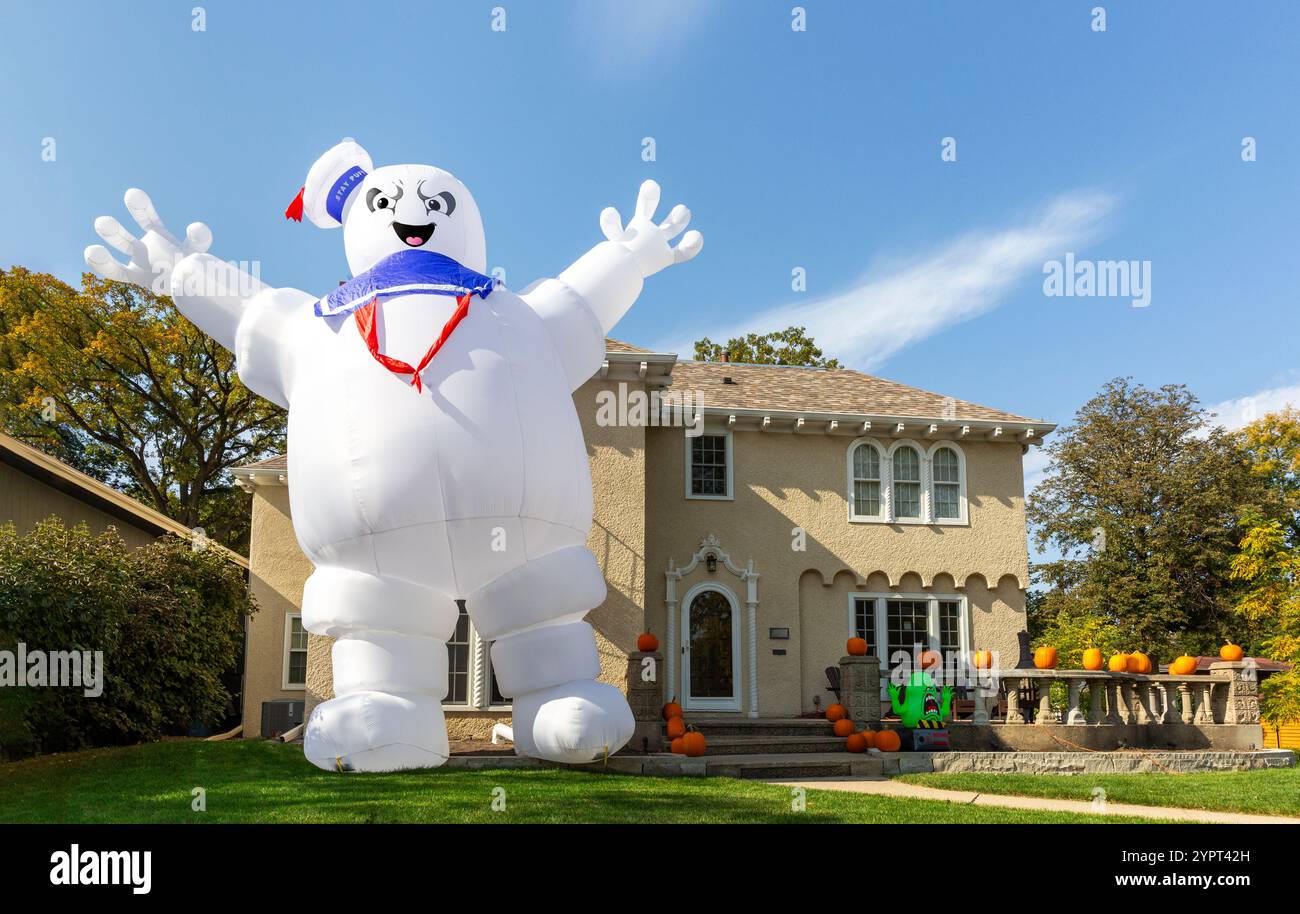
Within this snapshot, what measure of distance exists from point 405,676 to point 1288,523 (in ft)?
88.1

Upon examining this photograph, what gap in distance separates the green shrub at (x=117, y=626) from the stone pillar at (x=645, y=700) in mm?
5397

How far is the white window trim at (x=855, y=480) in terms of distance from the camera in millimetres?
15820

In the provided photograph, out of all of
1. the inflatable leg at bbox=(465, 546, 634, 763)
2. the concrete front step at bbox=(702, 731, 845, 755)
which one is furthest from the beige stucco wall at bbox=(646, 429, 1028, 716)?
the inflatable leg at bbox=(465, 546, 634, 763)

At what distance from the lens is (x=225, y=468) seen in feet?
86.1

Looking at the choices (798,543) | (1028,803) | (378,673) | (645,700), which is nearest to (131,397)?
(798,543)

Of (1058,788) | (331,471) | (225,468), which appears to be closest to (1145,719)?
(1058,788)

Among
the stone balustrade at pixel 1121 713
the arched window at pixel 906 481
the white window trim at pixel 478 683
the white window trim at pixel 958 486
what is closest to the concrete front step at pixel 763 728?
the stone balustrade at pixel 1121 713

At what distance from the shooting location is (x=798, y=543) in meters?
15.4

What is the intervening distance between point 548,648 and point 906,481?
10.5 m

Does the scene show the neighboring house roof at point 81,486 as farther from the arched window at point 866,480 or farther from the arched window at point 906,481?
the arched window at point 906,481

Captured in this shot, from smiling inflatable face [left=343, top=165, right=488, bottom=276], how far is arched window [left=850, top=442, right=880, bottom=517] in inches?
394
